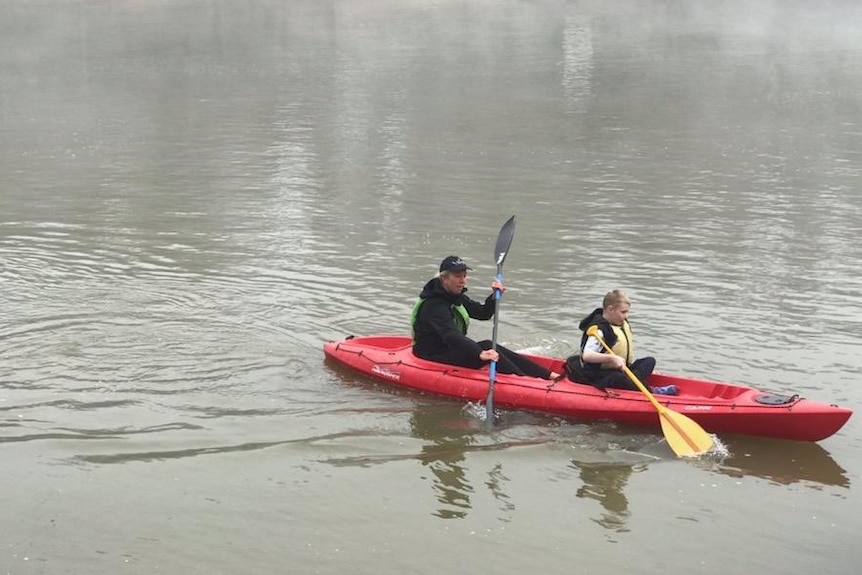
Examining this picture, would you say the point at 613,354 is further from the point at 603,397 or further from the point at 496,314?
the point at 496,314

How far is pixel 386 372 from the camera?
10391 millimetres

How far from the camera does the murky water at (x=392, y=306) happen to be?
25.2 ft

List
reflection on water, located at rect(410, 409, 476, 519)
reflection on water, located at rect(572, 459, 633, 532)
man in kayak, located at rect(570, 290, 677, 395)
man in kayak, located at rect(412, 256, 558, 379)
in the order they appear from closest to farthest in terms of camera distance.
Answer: reflection on water, located at rect(572, 459, 633, 532), reflection on water, located at rect(410, 409, 476, 519), man in kayak, located at rect(570, 290, 677, 395), man in kayak, located at rect(412, 256, 558, 379)

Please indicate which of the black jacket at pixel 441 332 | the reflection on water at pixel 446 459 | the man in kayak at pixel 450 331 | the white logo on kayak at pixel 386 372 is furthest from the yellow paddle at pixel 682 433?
the white logo on kayak at pixel 386 372

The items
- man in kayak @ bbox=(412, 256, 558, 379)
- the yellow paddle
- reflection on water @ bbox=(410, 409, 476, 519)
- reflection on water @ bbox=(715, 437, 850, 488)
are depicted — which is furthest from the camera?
man in kayak @ bbox=(412, 256, 558, 379)

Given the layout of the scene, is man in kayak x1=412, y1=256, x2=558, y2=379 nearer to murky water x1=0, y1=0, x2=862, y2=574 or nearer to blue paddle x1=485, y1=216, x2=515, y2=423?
blue paddle x1=485, y1=216, x2=515, y2=423

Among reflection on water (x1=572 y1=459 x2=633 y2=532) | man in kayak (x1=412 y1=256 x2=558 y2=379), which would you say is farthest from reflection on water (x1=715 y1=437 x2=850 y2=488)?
man in kayak (x1=412 y1=256 x2=558 y2=379)

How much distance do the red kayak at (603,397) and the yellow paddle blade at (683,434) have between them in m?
0.18

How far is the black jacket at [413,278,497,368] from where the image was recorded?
1009 centimetres

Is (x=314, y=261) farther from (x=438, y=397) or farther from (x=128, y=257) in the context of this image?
(x=438, y=397)

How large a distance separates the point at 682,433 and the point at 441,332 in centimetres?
222

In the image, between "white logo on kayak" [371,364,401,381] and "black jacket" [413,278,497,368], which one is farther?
"white logo on kayak" [371,364,401,381]

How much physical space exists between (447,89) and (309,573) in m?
24.4

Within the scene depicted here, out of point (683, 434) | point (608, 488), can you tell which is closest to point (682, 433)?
point (683, 434)
